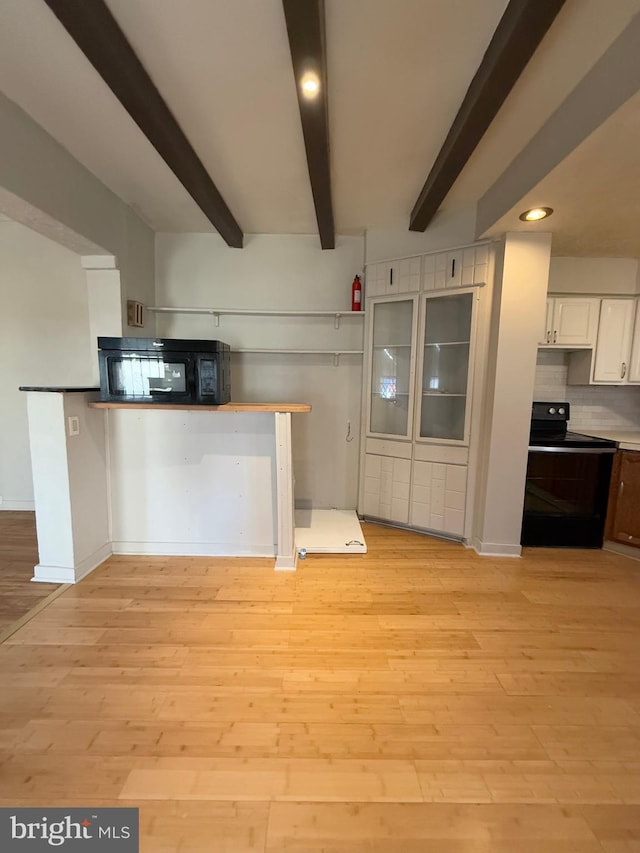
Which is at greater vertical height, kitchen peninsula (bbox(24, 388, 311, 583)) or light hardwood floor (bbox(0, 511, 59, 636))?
kitchen peninsula (bbox(24, 388, 311, 583))

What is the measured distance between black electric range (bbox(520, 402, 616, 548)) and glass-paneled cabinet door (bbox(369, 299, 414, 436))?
42.0 inches

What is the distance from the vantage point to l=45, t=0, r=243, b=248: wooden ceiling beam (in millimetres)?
1306

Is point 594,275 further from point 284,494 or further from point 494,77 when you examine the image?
point 284,494

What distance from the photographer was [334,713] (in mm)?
1423

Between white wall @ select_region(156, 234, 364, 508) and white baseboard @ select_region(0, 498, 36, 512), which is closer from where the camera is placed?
white wall @ select_region(156, 234, 364, 508)

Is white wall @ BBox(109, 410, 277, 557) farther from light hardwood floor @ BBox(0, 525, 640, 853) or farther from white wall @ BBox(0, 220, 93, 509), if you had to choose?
white wall @ BBox(0, 220, 93, 509)

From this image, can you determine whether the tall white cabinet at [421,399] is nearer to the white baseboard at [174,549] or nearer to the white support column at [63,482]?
the white baseboard at [174,549]

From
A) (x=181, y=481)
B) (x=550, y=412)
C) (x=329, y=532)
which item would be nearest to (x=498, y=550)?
(x=550, y=412)

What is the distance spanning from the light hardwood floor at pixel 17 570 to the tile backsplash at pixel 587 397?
422cm

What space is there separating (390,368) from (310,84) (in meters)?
2.09

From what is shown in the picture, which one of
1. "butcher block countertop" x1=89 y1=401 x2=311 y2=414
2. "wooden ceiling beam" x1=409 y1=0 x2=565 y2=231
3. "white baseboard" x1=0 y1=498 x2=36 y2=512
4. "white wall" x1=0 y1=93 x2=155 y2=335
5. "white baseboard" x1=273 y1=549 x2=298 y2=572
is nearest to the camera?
"wooden ceiling beam" x1=409 y1=0 x2=565 y2=231

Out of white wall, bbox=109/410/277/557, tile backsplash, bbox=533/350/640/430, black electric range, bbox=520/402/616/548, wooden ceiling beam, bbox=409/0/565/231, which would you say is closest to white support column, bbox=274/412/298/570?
white wall, bbox=109/410/277/557

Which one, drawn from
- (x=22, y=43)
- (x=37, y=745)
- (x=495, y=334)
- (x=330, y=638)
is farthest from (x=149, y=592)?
(x=495, y=334)

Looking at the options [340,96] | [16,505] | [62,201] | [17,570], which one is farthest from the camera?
[16,505]
